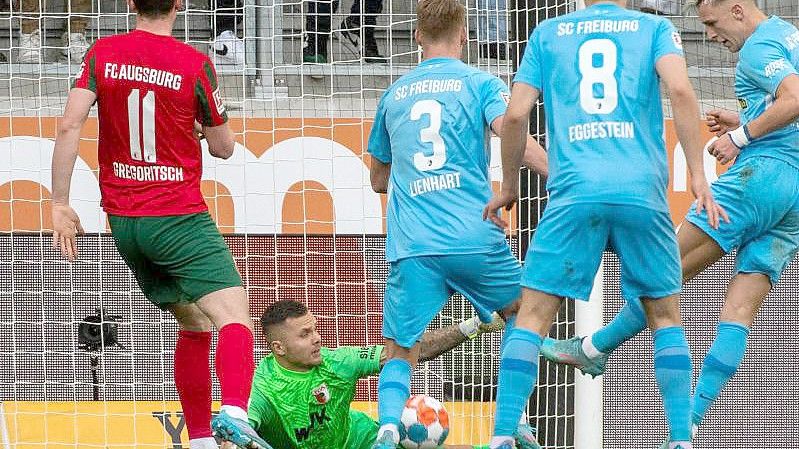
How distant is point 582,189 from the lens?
15.1ft

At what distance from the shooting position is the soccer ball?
6.09m

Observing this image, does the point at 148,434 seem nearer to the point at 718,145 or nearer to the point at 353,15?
the point at 353,15

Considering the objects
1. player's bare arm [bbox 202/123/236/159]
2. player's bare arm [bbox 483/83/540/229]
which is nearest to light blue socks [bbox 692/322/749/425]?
player's bare arm [bbox 483/83/540/229]

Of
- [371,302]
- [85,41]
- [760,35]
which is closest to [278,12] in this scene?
[85,41]

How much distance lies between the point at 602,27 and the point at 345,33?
3.52 m

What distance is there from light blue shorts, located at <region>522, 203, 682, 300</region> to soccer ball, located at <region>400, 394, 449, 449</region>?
5.29 ft

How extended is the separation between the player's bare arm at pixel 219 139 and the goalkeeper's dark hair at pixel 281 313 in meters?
1.04

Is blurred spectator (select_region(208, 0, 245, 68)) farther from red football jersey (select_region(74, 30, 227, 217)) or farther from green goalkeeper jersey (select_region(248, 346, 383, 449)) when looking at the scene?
red football jersey (select_region(74, 30, 227, 217))

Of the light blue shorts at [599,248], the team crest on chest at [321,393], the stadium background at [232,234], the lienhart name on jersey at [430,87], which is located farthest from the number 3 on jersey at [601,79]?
the stadium background at [232,234]

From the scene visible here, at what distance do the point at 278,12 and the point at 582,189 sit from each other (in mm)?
4013

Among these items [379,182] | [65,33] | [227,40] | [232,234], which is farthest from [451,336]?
[65,33]

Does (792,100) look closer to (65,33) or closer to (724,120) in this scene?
(724,120)

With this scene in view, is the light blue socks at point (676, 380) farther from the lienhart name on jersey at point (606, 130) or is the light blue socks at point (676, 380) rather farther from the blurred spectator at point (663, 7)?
the blurred spectator at point (663, 7)

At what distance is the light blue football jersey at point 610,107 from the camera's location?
4590mm
